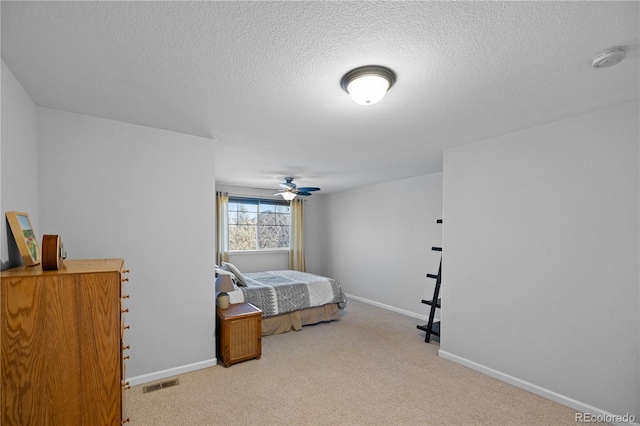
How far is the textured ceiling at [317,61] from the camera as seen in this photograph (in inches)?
52.1

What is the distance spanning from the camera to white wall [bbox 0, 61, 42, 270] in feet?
5.68

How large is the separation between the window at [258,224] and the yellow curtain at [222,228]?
0.24 metres

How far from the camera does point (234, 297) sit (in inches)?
152

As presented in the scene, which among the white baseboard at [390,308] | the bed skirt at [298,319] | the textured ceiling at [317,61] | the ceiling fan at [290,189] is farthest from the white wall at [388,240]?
the textured ceiling at [317,61]

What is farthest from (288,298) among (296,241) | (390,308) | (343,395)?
(296,241)

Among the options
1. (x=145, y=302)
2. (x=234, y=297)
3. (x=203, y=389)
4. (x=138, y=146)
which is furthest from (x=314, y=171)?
(x=203, y=389)

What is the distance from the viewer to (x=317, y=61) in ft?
5.56

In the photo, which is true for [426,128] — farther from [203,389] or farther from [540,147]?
[203,389]

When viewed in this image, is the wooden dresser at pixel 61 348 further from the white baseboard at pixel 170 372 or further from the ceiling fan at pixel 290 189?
the ceiling fan at pixel 290 189

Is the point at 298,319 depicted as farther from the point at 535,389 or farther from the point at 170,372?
the point at 535,389

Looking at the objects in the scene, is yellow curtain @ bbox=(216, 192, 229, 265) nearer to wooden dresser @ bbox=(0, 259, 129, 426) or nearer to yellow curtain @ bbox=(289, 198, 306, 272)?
yellow curtain @ bbox=(289, 198, 306, 272)

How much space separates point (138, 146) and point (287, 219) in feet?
14.4

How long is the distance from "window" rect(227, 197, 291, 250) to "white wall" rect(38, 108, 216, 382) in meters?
3.21

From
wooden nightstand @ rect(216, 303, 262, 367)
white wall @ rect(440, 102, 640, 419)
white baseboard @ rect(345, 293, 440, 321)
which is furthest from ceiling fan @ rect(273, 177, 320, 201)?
white baseboard @ rect(345, 293, 440, 321)
